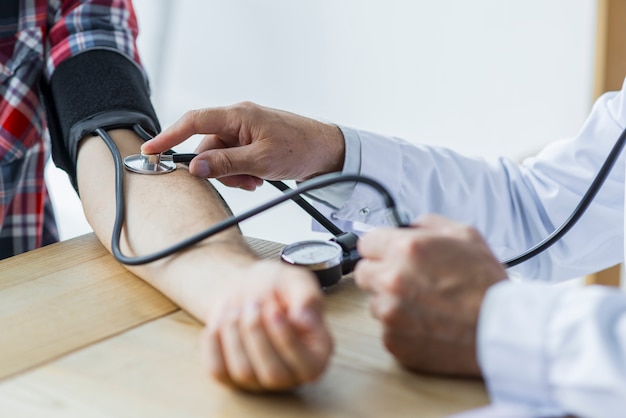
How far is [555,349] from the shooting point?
529mm

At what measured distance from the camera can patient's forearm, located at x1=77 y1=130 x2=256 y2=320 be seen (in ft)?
2.31

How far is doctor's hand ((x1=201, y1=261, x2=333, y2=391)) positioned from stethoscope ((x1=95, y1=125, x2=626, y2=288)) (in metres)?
0.12

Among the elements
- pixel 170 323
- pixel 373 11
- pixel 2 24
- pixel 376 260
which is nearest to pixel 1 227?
pixel 2 24

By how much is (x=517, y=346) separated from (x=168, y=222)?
0.43 metres

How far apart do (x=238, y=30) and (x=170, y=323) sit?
Answer: 211 centimetres

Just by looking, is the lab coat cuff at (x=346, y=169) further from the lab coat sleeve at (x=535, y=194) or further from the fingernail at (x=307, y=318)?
the fingernail at (x=307, y=318)

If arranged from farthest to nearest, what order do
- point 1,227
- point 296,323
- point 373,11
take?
point 373,11 → point 1,227 → point 296,323

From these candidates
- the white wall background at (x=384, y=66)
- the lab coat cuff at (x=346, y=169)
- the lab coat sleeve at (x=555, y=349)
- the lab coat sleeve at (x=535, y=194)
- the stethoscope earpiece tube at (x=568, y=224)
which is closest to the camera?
the lab coat sleeve at (x=555, y=349)

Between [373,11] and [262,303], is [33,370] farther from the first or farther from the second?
[373,11]

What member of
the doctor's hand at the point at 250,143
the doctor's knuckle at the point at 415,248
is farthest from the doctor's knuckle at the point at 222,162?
the doctor's knuckle at the point at 415,248

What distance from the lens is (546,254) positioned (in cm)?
116

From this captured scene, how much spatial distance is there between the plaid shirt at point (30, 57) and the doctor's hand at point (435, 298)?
75 cm

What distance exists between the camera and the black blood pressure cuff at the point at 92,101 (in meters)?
1.03

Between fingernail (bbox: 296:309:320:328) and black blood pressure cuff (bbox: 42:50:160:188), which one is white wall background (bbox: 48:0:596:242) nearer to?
black blood pressure cuff (bbox: 42:50:160:188)
